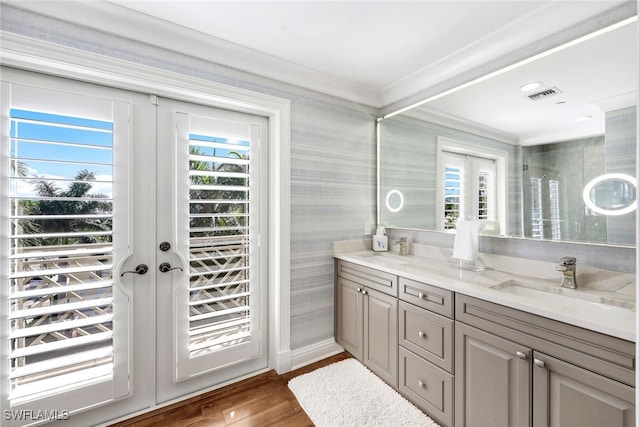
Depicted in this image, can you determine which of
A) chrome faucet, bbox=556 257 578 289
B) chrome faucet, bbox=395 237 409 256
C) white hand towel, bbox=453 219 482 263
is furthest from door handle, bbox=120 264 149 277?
chrome faucet, bbox=556 257 578 289

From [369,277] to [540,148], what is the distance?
1366mm

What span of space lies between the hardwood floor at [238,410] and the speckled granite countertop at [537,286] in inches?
42.8

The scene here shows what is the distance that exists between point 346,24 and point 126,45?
4.35ft

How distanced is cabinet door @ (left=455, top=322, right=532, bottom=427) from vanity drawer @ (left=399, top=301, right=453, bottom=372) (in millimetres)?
58

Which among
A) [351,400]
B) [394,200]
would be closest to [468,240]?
[394,200]

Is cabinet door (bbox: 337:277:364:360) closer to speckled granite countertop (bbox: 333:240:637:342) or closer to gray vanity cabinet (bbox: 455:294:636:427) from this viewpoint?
speckled granite countertop (bbox: 333:240:637:342)

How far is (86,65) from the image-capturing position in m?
1.51

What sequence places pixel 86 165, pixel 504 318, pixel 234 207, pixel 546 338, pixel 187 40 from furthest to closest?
pixel 234 207, pixel 187 40, pixel 86 165, pixel 504 318, pixel 546 338

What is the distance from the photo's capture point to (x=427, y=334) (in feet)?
5.37

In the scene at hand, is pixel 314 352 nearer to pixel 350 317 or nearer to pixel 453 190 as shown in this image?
pixel 350 317

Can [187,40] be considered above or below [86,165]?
above

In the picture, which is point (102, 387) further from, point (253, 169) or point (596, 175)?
point (596, 175)

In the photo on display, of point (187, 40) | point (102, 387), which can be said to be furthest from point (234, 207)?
point (102, 387)

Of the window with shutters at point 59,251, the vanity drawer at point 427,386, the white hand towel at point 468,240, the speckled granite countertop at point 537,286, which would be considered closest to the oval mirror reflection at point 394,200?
the speckled granite countertop at point 537,286
